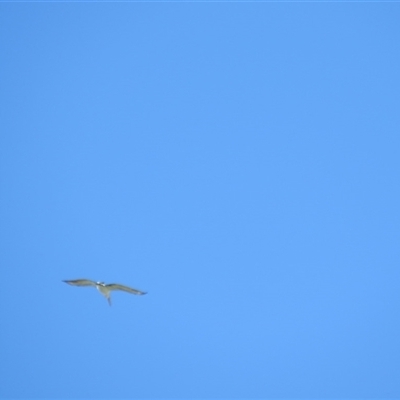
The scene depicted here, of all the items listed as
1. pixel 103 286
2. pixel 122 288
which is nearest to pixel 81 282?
pixel 103 286

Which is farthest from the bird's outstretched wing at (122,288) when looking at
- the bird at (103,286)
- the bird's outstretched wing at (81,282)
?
the bird's outstretched wing at (81,282)

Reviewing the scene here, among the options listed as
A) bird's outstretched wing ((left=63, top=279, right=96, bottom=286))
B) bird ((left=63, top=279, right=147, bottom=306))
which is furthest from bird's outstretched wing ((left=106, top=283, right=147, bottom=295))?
bird's outstretched wing ((left=63, top=279, right=96, bottom=286))

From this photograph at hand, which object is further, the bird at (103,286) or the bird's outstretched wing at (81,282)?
the bird's outstretched wing at (81,282)

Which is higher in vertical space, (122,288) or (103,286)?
(103,286)

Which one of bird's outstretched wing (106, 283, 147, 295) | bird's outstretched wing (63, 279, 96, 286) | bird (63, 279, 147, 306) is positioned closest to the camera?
bird's outstretched wing (106, 283, 147, 295)

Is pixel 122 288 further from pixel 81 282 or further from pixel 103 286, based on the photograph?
pixel 81 282

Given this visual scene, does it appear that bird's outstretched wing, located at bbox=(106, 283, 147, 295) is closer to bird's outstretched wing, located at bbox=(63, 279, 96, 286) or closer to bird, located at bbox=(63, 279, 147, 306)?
bird, located at bbox=(63, 279, 147, 306)

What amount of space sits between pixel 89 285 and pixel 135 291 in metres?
1.15

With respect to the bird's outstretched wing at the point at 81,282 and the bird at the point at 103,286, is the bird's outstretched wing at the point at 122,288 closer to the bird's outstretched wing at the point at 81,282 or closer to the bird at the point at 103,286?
the bird at the point at 103,286

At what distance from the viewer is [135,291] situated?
21562 mm

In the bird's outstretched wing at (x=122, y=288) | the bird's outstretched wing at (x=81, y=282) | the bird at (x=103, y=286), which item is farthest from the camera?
the bird's outstretched wing at (x=81, y=282)

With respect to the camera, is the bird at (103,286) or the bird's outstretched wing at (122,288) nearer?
the bird's outstretched wing at (122,288)

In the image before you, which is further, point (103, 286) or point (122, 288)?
point (103, 286)

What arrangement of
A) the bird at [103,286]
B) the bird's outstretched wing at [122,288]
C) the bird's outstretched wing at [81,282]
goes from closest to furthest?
1. the bird's outstretched wing at [122,288]
2. the bird at [103,286]
3. the bird's outstretched wing at [81,282]
